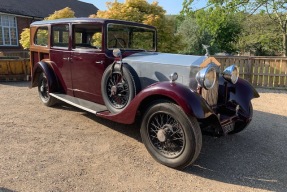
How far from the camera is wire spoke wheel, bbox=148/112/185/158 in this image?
3268 mm

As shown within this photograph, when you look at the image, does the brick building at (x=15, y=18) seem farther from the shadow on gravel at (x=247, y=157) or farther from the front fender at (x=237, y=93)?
the front fender at (x=237, y=93)

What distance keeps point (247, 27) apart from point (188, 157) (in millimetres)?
21834

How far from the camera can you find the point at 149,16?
838 cm

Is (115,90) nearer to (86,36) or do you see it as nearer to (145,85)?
(145,85)

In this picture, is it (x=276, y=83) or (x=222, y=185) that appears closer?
(x=222, y=185)

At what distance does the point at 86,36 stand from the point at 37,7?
17.8 meters

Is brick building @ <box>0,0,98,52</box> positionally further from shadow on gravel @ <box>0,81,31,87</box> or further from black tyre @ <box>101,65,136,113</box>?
black tyre @ <box>101,65,136,113</box>

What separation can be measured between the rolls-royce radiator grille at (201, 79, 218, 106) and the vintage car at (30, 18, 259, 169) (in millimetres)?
14

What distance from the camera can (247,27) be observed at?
2205cm

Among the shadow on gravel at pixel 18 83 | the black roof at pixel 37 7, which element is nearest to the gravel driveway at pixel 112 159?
the shadow on gravel at pixel 18 83

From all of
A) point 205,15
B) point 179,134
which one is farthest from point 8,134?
point 205,15

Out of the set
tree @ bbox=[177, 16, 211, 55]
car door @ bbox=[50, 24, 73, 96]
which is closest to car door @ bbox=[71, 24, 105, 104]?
car door @ bbox=[50, 24, 73, 96]

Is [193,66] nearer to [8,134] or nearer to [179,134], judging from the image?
[179,134]

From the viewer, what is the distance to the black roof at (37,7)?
1703cm
